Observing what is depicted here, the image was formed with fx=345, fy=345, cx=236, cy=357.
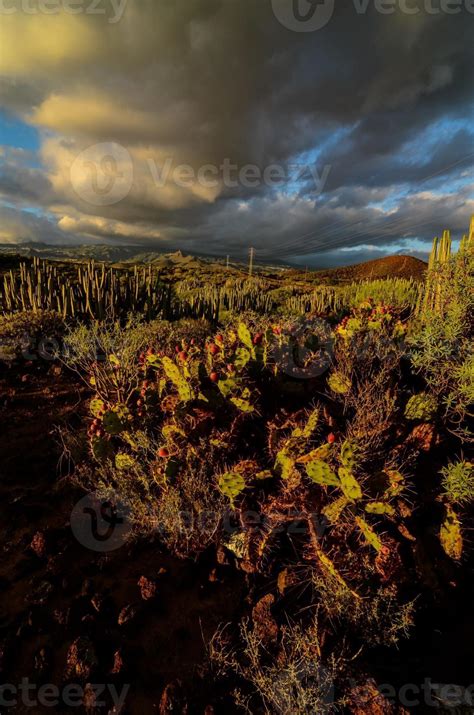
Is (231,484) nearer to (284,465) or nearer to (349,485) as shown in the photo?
(284,465)

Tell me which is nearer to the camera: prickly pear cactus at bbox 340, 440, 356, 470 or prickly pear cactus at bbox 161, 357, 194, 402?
prickly pear cactus at bbox 340, 440, 356, 470

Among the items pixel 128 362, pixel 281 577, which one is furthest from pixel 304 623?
pixel 128 362

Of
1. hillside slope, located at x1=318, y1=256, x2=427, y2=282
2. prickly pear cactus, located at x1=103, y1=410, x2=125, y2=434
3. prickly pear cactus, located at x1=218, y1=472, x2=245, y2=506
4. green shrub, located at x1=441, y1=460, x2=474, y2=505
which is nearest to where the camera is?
green shrub, located at x1=441, y1=460, x2=474, y2=505

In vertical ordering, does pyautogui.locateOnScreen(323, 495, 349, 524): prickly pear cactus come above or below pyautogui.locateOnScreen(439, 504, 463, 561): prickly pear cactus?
above

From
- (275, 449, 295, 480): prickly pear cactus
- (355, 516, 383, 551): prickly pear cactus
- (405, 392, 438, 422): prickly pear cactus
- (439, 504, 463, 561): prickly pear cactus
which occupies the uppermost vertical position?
(405, 392, 438, 422): prickly pear cactus

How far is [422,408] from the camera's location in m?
3.24

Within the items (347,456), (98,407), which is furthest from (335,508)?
(98,407)

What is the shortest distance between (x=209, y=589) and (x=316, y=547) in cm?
97

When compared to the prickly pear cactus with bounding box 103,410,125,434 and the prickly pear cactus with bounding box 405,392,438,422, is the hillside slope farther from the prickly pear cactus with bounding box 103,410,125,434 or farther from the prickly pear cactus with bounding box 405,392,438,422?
the prickly pear cactus with bounding box 103,410,125,434

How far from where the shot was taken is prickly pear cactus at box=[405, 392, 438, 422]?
323 cm

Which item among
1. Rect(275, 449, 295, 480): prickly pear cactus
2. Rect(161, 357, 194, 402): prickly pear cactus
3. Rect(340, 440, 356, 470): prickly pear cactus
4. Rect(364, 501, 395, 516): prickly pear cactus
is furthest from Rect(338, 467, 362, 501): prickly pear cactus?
Rect(161, 357, 194, 402): prickly pear cactus

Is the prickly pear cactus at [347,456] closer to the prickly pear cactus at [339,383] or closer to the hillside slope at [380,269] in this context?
the prickly pear cactus at [339,383]

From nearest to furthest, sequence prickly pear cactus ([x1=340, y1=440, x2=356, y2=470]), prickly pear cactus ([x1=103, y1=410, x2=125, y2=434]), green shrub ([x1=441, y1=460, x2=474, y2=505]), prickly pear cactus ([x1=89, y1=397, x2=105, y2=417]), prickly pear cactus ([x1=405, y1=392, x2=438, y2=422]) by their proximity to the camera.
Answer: prickly pear cactus ([x1=340, y1=440, x2=356, y2=470]) < green shrub ([x1=441, y1=460, x2=474, y2=505]) < prickly pear cactus ([x1=405, y1=392, x2=438, y2=422]) < prickly pear cactus ([x1=103, y1=410, x2=125, y2=434]) < prickly pear cactus ([x1=89, y1=397, x2=105, y2=417])

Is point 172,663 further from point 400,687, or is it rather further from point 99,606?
point 400,687
